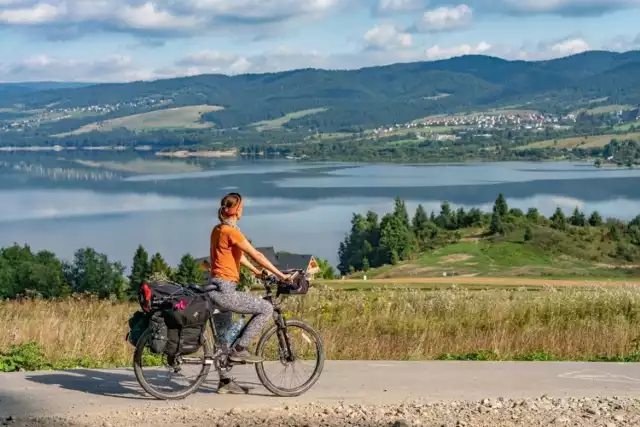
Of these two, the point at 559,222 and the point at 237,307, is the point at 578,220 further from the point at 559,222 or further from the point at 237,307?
the point at 237,307

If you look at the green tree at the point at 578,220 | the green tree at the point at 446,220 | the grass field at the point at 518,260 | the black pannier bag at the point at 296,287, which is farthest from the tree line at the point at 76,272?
the green tree at the point at 578,220

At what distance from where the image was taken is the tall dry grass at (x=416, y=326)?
8.76 metres

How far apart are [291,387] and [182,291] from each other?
1.18m

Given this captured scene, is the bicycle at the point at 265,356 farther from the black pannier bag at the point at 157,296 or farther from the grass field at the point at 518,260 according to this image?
the grass field at the point at 518,260

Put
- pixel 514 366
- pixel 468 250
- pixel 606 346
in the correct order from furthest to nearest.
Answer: pixel 468 250 < pixel 606 346 < pixel 514 366

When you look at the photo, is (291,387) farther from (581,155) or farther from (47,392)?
(581,155)

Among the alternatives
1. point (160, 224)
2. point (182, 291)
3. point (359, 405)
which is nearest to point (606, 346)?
point (359, 405)

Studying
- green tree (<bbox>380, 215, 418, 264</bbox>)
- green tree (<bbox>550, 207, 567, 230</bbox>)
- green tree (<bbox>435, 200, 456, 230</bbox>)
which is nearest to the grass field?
green tree (<bbox>550, 207, 567, 230</bbox>)

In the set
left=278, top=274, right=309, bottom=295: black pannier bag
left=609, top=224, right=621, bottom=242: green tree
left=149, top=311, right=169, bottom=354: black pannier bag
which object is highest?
left=278, top=274, right=309, bottom=295: black pannier bag

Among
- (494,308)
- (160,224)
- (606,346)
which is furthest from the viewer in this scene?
(160,224)

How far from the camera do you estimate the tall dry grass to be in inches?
345

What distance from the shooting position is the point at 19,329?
30.5 feet

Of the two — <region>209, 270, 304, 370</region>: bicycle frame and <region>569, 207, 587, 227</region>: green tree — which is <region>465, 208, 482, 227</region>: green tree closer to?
<region>569, 207, 587, 227</region>: green tree

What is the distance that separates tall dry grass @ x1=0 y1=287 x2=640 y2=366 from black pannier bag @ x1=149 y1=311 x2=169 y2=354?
1750 mm
